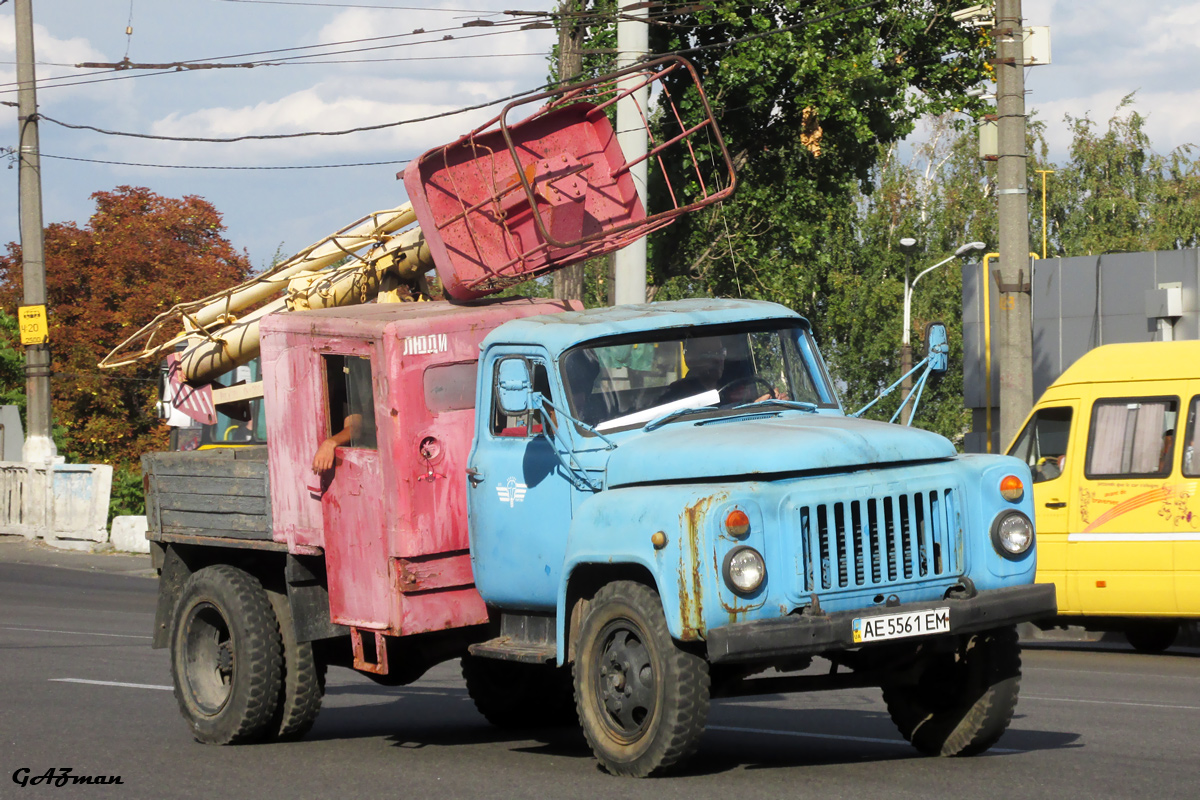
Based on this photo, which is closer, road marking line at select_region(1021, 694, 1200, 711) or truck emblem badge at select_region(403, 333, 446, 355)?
truck emblem badge at select_region(403, 333, 446, 355)

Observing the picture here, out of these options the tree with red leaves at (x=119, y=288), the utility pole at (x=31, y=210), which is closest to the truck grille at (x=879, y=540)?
the utility pole at (x=31, y=210)

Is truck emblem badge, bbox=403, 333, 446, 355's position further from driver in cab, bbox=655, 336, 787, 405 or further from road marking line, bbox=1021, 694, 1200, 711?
road marking line, bbox=1021, 694, 1200, 711

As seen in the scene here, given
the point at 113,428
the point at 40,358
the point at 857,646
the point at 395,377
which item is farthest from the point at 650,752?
the point at 113,428

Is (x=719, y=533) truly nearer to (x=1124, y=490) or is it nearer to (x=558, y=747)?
(x=558, y=747)

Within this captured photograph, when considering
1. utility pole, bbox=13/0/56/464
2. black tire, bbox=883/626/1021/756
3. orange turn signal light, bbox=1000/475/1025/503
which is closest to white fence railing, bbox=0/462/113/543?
utility pole, bbox=13/0/56/464

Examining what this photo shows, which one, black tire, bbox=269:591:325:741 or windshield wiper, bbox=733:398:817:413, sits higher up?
windshield wiper, bbox=733:398:817:413

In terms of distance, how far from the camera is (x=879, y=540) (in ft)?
22.6

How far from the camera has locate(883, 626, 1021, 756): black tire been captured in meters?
7.51

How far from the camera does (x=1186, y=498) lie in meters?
13.1

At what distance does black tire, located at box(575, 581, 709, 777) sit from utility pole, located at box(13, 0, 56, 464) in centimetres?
2323

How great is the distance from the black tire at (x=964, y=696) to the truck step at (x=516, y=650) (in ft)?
5.22

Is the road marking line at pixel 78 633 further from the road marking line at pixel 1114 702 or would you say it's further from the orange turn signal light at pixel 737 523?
the orange turn signal light at pixel 737 523

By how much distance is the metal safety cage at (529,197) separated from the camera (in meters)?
9.24

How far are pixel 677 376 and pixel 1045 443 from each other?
7.48 meters
